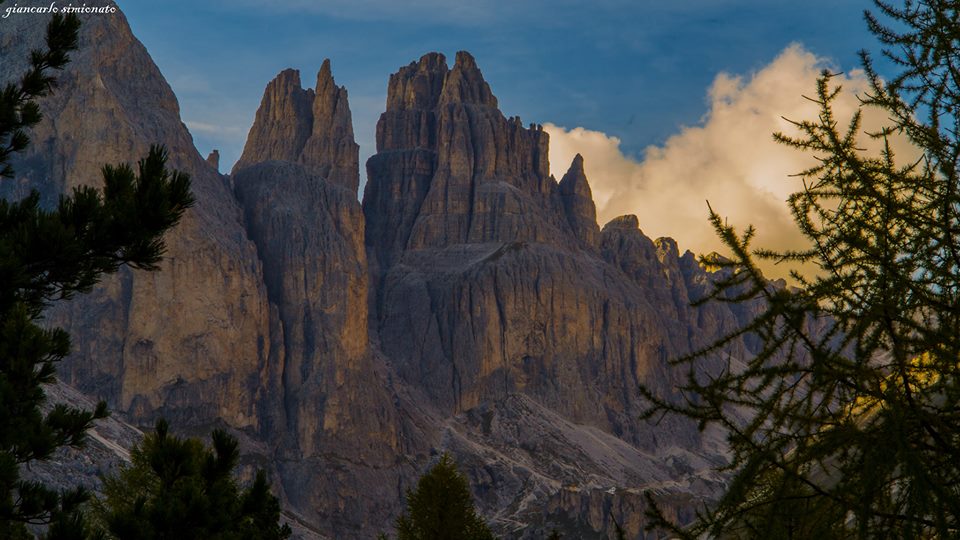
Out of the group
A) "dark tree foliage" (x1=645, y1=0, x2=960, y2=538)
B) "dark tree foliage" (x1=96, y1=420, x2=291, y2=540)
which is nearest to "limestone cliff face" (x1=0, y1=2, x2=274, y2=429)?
"dark tree foliage" (x1=96, y1=420, x2=291, y2=540)

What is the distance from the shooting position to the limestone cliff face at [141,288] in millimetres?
154875

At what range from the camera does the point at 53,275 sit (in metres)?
17.2

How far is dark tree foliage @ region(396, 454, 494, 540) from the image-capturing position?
31.1 metres

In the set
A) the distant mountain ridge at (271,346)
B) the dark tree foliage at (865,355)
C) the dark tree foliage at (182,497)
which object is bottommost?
the dark tree foliage at (182,497)

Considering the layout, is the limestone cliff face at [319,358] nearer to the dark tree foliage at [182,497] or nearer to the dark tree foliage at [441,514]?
the dark tree foliage at [441,514]

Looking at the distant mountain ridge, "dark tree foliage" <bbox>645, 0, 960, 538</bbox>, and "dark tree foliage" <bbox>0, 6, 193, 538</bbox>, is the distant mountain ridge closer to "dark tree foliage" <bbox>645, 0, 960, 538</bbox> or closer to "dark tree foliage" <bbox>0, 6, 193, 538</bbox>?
"dark tree foliage" <bbox>0, 6, 193, 538</bbox>

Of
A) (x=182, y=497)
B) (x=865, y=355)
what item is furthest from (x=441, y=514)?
(x=865, y=355)

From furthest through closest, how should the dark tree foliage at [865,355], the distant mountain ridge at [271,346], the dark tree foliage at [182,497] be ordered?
the distant mountain ridge at [271,346]
the dark tree foliage at [182,497]
the dark tree foliage at [865,355]

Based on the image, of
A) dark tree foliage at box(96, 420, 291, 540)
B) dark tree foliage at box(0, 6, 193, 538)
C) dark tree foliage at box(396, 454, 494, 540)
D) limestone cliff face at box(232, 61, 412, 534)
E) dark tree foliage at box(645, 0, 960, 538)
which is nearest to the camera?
dark tree foliage at box(645, 0, 960, 538)

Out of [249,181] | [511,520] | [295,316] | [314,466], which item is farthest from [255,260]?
[511,520]

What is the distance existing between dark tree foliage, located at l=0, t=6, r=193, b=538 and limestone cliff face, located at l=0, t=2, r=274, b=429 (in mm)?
136232

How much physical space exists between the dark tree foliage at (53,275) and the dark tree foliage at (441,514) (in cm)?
1483

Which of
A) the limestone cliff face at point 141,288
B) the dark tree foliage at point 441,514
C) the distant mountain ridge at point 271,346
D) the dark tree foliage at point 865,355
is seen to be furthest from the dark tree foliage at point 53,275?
the limestone cliff face at point 141,288

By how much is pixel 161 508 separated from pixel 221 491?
5.47ft
